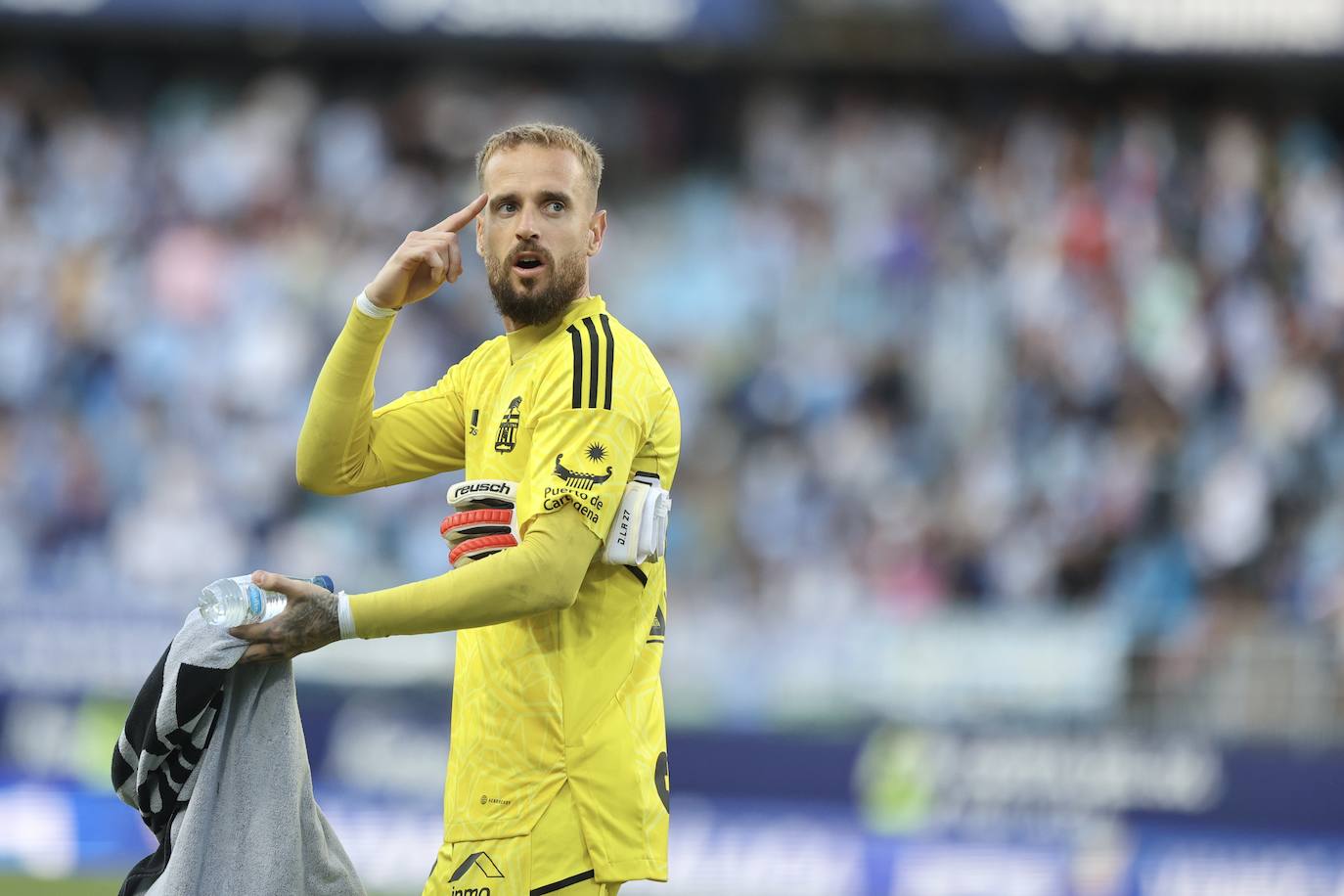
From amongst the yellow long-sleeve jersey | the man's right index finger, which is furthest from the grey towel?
the man's right index finger

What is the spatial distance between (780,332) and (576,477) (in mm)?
10274

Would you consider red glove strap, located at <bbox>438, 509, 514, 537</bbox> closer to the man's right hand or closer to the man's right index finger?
the man's right hand

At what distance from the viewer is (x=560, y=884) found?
142 inches

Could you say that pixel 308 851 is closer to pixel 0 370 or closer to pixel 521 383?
pixel 521 383

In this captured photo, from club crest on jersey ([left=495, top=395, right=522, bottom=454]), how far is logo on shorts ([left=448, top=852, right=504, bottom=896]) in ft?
2.78

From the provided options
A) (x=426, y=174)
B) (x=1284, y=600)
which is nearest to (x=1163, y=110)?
(x=1284, y=600)

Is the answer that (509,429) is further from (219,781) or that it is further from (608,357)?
(219,781)

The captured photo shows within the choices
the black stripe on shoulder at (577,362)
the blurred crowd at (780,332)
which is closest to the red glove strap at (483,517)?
the black stripe on shoulder at (577,362)

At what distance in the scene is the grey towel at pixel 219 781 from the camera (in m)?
3.54

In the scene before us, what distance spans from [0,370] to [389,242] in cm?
317

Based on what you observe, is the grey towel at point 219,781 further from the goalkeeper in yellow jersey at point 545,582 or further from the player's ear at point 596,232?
the player's ear at point 596,232

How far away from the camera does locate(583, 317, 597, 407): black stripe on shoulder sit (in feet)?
12.0

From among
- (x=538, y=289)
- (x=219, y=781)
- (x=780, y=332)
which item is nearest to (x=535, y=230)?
(x=538, y=289)

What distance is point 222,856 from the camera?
3586mm
